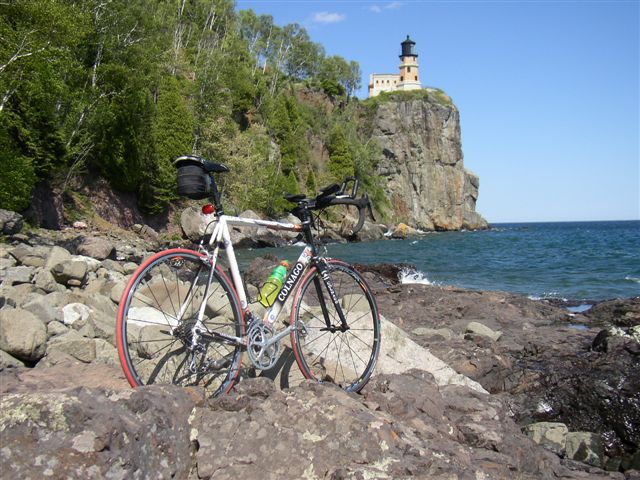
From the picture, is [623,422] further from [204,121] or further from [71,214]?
[204,121]

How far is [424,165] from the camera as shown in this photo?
101000 mm

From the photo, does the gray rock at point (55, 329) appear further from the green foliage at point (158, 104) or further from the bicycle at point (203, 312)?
the green foliage at point (158, 104)

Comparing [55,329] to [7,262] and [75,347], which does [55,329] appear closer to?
[75,347]

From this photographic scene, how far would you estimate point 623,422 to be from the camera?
6203mm

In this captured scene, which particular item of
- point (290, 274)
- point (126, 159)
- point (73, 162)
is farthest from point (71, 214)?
point (290, 274)

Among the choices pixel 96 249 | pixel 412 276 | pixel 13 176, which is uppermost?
pixel 13 176

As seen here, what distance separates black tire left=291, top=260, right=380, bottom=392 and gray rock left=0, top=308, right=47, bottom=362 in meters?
2.23

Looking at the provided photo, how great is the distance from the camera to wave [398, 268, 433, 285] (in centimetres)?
2303

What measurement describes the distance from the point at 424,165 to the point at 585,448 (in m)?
98.1

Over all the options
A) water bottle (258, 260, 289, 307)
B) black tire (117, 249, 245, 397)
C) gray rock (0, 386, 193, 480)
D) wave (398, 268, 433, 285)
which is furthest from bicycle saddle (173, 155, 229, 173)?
wave (398, 268, 433, 285)

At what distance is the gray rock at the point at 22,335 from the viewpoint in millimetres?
4586

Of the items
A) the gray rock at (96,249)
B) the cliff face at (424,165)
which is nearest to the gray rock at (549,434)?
the gray rock at (96,249)

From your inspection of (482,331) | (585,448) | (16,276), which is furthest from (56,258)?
(585,448)

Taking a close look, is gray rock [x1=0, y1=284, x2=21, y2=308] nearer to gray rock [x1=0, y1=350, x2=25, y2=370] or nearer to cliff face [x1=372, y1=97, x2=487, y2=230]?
gray rock [x1=0, y1=350, x2=25, y2=370]
